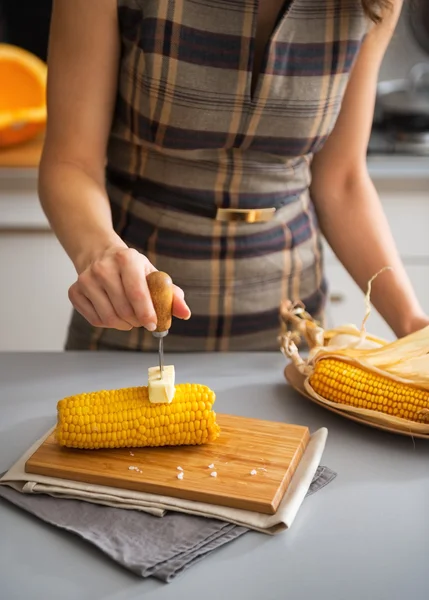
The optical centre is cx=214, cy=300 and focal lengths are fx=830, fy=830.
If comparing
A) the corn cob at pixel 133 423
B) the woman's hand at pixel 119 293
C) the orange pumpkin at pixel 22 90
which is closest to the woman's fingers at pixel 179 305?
the woman's hand at pixel 119 293

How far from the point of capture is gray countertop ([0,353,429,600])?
72 cm

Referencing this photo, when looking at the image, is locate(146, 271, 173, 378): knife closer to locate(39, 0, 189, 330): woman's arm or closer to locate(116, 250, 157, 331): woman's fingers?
locate(116, 250, 157, 331): woman's fingers

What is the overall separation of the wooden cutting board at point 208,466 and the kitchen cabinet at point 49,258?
4.35 feet

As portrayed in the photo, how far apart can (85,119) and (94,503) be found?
57cm

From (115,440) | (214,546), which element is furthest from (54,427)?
(214,546)

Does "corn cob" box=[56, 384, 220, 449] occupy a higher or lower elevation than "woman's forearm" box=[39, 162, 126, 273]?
lower

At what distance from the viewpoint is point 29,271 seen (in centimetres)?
224

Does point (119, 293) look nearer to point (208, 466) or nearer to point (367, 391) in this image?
point (208, 466)

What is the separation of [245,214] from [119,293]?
0.47 meters

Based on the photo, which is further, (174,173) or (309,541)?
(174,173)

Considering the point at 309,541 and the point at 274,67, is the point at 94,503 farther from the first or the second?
the point at 274,67

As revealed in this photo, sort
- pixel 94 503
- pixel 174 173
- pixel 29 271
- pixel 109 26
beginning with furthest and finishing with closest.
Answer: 1. pixel 29 271
2. pixel 174 173
3. pixel 109 26
4. pixel 94 503

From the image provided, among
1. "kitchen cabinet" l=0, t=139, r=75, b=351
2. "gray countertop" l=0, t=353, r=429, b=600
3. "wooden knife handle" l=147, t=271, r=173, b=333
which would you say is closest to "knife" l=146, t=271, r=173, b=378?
"wooden knife handle" l=147, t=271, r=173, b=333

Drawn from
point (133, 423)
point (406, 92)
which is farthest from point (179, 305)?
point (406, 92)
